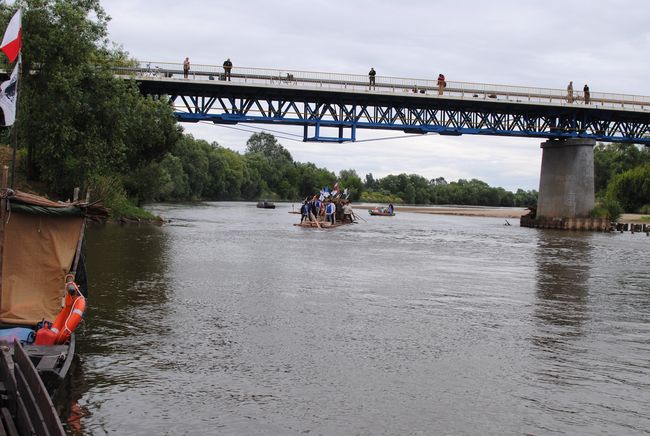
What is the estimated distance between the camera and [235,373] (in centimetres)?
1247

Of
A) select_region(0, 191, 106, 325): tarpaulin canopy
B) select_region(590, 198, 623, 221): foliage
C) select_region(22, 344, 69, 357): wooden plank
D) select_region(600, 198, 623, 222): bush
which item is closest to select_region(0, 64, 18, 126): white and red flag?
select_region(0, 191, 106, 325): tarpaulin canopy

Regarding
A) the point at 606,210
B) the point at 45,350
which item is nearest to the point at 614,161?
the point at 606,210

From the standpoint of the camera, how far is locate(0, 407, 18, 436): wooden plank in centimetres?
771

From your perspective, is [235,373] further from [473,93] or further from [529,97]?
[529,97]

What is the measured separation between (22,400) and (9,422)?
20.5 inches

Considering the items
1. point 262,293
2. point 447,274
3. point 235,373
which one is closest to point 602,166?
point 447,274

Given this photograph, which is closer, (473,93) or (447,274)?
(447,274)

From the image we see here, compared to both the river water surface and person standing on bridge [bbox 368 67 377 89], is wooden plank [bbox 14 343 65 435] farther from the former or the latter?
person standing on bridge [bbox 368 67 377 89]

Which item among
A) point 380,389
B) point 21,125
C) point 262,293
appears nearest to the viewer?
point 380,389

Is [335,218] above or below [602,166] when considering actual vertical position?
below

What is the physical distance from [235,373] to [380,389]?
2675 mm

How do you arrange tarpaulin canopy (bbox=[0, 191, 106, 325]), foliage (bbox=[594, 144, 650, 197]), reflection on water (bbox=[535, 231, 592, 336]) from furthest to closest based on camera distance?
foliage (bbox=[594, 144, 650, 197]), reflection on water (bbox=[535, 231, 592, 336]), tarpaulin canopy (bbox=[0, 191, 106, 325])

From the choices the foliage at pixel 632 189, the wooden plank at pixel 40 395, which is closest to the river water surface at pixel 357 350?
the wooden plank at pixel 40 395

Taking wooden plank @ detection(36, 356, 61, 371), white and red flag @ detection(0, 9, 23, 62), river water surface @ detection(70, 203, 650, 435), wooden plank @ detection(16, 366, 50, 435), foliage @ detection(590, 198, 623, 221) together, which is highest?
white and red flag @ detection(0, 9, 23, 62)
